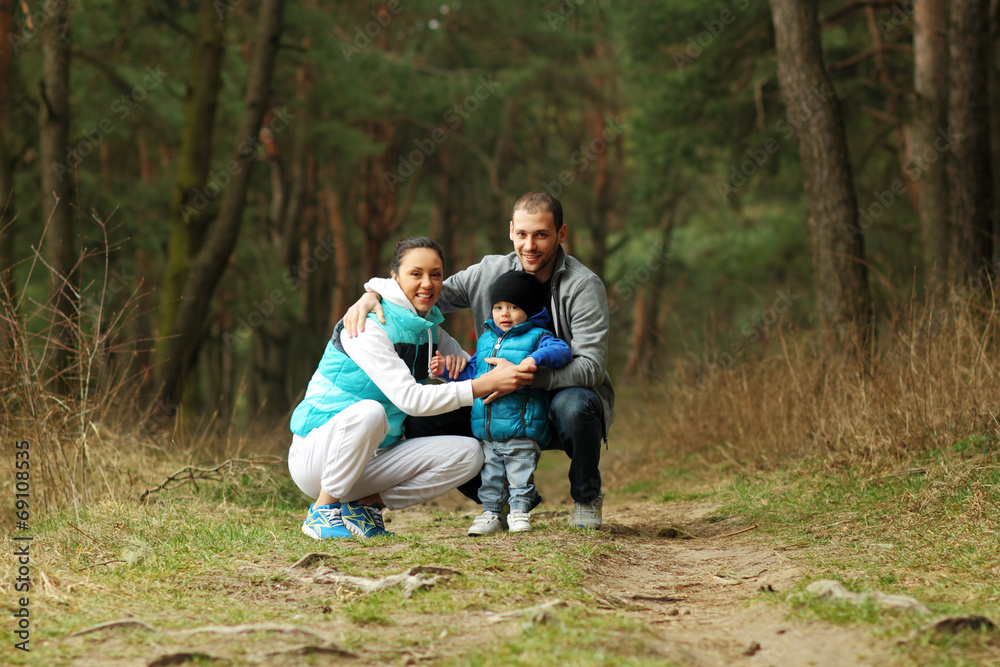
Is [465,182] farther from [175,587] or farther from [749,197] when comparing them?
[175,587]

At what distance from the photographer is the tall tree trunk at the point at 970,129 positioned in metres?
8.46

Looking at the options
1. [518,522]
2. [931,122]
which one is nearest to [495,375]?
[518,522]

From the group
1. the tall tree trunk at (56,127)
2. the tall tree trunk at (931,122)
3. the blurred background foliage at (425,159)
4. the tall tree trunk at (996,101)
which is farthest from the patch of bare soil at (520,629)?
the tall tree trunk at (996,101)

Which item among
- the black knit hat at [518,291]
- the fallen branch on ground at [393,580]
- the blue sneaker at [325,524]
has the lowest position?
the blue sneaker at [325,524]

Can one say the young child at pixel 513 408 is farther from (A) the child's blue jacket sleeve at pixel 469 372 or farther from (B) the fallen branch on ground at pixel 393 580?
(B) the fallen branch on ground at pixel 393 580

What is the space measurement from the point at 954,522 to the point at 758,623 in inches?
71.5

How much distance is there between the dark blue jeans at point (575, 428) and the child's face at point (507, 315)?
14.7 inches

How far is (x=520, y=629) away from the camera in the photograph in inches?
101

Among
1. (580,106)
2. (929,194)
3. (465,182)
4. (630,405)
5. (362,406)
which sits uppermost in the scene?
(580,106)

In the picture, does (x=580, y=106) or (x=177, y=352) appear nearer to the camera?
(x=177, y=352)

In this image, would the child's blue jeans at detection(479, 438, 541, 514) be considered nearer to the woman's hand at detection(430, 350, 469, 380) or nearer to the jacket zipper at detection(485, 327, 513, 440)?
the jacket zipper at detection(485, 327, 513, 440)

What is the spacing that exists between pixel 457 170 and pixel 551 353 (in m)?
18.8

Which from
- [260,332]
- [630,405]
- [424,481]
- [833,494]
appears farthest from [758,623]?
[260,332]

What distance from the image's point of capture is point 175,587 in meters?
3.14
